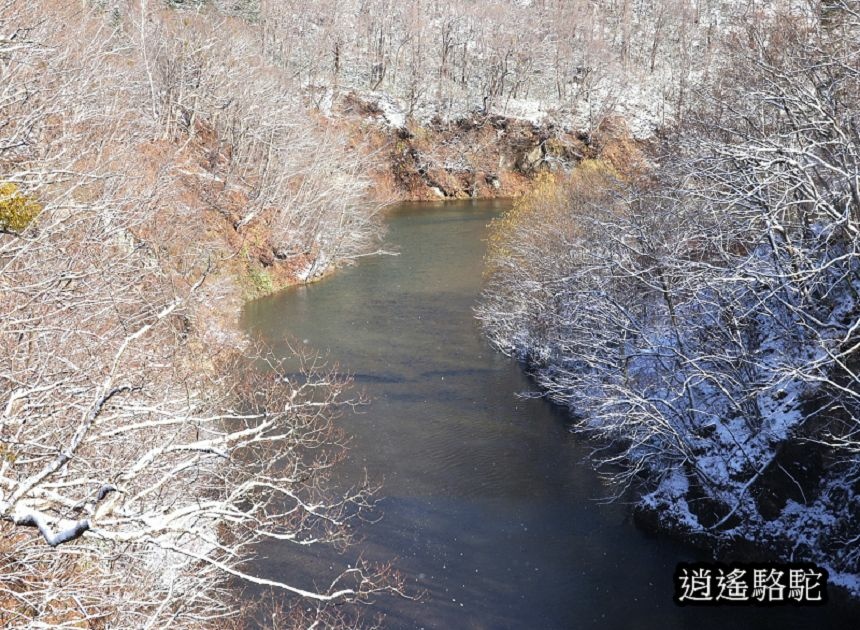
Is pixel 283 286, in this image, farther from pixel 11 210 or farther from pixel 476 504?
pixel 11 210

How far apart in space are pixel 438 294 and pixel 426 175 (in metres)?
29.9

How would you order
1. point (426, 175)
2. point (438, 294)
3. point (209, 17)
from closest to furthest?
point (438, 294) → point (209, 17) → point (426, 175)

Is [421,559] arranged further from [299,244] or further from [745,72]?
[299,244]

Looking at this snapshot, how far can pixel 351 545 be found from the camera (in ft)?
47.4

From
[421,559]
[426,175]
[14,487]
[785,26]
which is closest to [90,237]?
[421,559]

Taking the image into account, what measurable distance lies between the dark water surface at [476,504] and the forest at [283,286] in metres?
0.64

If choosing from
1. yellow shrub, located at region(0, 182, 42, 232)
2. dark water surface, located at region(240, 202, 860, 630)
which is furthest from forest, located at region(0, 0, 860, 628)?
dark water surface, located at region(240, 202, 860, 630)

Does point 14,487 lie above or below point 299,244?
above

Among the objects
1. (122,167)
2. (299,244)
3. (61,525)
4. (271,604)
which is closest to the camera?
(61,525)

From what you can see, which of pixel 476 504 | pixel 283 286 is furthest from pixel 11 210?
pixel 283 286

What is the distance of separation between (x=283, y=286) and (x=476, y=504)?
64.1 feet

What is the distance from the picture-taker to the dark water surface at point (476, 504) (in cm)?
1300

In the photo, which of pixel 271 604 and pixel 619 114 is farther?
pixel 619 114

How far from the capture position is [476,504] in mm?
16203
